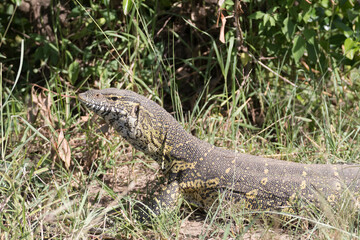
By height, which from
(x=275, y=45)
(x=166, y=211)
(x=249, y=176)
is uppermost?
(x=275, y=45)

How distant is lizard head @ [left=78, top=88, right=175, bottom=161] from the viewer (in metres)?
4.11

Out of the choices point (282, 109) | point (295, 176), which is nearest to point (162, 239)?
point (295, 176)

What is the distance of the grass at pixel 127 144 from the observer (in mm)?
4008

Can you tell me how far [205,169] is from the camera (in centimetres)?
415

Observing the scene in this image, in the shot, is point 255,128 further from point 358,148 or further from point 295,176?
point 295,176

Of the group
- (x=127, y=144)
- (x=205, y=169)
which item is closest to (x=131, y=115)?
(x=205, y=169)

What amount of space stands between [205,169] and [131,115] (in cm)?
76

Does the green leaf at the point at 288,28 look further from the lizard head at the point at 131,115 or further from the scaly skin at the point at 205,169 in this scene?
the lizard head at the point at 131,115

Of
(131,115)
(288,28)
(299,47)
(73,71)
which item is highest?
(288,28)

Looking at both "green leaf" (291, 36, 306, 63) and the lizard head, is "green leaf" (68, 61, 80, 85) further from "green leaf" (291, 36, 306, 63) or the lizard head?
"green leaf" (291, 36, 306, 63)

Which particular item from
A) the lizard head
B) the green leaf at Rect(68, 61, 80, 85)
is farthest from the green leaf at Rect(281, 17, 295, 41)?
the green leaf at Rect(68, 61, 80, 85)

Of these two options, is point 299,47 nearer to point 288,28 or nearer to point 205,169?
point 288,28

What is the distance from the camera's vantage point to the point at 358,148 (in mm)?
4773

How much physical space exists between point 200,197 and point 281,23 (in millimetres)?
2236
